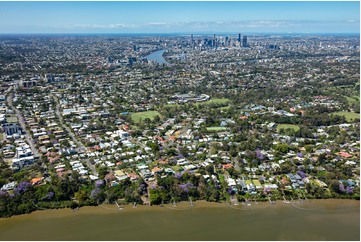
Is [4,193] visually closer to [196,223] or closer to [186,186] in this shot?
[186,186]

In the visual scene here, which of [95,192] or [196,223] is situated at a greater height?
[95,192]

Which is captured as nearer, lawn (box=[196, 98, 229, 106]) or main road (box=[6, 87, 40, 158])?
main road (box=[6, 87, 40, 158])

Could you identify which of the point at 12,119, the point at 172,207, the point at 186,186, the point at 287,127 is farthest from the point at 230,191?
the point at 12,119

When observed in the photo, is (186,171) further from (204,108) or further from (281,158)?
(204,108)

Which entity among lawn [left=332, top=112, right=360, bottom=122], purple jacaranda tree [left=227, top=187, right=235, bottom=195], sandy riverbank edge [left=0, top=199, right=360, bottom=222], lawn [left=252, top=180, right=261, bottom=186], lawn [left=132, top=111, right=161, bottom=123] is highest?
lawn [left=332, top=112, right=360, bottom=122]

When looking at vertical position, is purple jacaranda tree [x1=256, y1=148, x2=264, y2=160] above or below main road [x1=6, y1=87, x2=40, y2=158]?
above

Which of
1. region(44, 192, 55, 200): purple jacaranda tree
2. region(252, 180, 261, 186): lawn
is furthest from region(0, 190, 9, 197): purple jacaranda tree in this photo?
region(252, 180, 261, 186): lawn

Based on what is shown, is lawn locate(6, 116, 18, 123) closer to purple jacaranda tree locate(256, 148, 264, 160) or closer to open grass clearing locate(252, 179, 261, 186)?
purple jacaranda tree locate(256, 148, 264, 160)

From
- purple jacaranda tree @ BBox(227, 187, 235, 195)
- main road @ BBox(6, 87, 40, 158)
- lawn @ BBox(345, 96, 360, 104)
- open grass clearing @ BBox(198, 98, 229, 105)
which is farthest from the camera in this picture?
open grass clearing @ BBox(198, 98, 229, 105)
